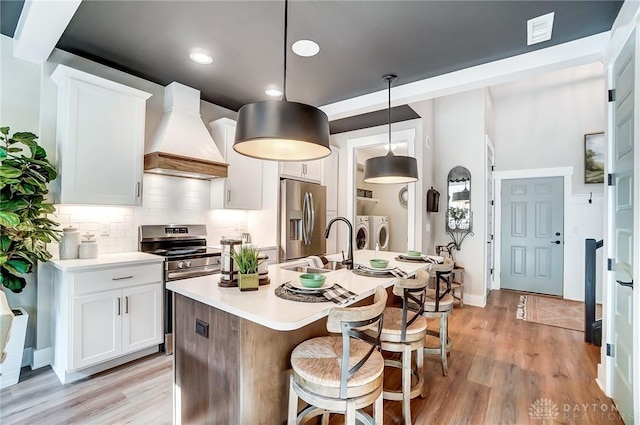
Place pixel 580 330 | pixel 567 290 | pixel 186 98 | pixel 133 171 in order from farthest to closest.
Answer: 1. pixel 567 290
2. pixel 580 330
3. pixel 186 98
4. pixel 133 171

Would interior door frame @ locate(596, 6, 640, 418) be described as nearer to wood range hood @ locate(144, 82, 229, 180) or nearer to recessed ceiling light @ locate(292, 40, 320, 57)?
recessed ceiling light @ locate(292, 40, 320, 57)

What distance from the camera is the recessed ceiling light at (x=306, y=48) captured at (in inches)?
98.9

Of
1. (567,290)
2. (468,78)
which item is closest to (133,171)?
(468,78)

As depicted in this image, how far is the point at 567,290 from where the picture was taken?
5129mm

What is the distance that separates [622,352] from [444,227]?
10.5ft

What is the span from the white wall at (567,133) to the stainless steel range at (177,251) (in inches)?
210

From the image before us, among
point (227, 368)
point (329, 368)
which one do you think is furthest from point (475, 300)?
point (227, 368)

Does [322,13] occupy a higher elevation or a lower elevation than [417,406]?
higher

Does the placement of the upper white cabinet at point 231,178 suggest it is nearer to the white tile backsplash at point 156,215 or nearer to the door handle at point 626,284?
the white tile backsplash at point 156,215

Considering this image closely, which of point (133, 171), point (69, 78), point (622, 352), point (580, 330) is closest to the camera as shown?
point (622, 352)

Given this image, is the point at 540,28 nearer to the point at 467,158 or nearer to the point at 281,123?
the point at 281,123

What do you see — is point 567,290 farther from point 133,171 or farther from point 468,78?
point 133,171

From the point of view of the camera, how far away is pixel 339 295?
1642mm

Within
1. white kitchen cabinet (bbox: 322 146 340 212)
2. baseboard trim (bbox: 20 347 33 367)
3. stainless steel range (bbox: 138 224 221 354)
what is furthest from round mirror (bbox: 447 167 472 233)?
baseboard trim (bbox: 20 347 33 367)
